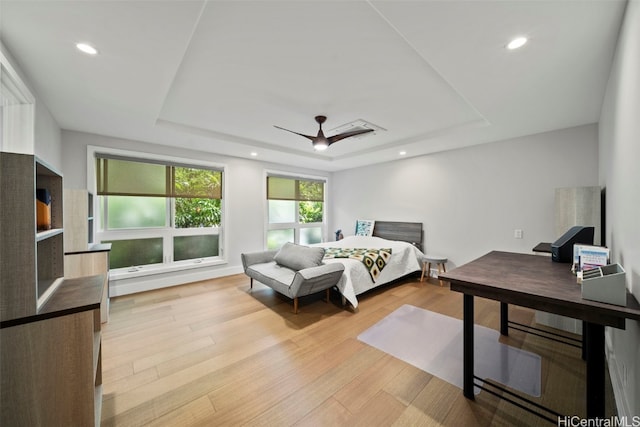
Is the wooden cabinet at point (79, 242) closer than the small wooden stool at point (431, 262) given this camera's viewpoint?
Yes

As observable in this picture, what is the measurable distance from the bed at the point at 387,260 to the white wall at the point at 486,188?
8.8 inches

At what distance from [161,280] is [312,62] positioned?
13.3 feet

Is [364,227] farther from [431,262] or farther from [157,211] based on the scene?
[157,211]

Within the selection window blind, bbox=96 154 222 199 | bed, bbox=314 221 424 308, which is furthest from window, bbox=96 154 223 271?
bed, bbox=314 221 424 308

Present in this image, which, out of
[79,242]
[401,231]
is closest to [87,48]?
[79,242]

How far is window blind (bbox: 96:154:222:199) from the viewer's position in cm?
367

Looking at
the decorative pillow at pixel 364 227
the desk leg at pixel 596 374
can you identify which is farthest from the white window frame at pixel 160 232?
the desk leg at pixel 596 374

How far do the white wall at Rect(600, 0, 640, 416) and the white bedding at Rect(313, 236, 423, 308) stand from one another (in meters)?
2.16

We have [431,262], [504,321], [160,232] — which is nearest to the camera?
[504,321]

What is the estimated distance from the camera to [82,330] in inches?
46.2

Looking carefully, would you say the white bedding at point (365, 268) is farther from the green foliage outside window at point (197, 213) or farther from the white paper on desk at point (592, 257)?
the green foliage outside window at point (197, 213)

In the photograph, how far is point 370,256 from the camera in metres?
3.84

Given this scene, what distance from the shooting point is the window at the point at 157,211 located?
3.74m

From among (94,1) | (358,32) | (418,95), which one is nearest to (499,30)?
(358,32)
